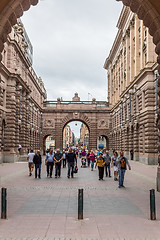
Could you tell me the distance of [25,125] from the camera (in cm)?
3741

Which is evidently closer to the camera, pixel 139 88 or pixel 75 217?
pixel 75 217

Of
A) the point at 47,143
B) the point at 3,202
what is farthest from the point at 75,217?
the point at 47,143

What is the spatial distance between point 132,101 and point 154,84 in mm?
8218

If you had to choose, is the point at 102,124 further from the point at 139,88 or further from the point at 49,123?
the point at 139,88

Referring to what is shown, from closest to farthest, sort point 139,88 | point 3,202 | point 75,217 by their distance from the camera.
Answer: point 3,202 → point 75,217 → point 139,88

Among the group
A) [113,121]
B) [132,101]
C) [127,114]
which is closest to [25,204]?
[132,101]

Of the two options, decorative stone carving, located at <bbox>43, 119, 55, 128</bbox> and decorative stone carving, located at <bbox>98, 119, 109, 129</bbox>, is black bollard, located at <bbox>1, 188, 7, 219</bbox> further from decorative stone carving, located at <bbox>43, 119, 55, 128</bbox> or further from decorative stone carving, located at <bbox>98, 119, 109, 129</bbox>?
decorative stone carving, located at <bbox>98, 119, 109, 129</bbox>

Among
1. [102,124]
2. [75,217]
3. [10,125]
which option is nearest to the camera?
[75,217]

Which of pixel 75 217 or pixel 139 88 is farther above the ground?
pixel 139 88

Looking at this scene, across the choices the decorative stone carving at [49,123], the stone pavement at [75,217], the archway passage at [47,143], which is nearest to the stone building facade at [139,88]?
the stone pavement at [75,217]

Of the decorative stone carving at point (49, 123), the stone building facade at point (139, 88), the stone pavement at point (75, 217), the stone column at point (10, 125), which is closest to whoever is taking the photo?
the stone pavement at point (75, 217)

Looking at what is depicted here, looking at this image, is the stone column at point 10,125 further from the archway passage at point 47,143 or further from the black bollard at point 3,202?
the archway passage at point 47,143

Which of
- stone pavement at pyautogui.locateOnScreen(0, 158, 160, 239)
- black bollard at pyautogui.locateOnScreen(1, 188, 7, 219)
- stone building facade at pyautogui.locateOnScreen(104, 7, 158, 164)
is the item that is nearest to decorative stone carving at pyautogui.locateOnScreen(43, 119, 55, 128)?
stone building facade at pyautogui.locateOnScreen(104, 7, 158, 164)

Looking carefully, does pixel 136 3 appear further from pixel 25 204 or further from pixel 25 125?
pixel 25 125
